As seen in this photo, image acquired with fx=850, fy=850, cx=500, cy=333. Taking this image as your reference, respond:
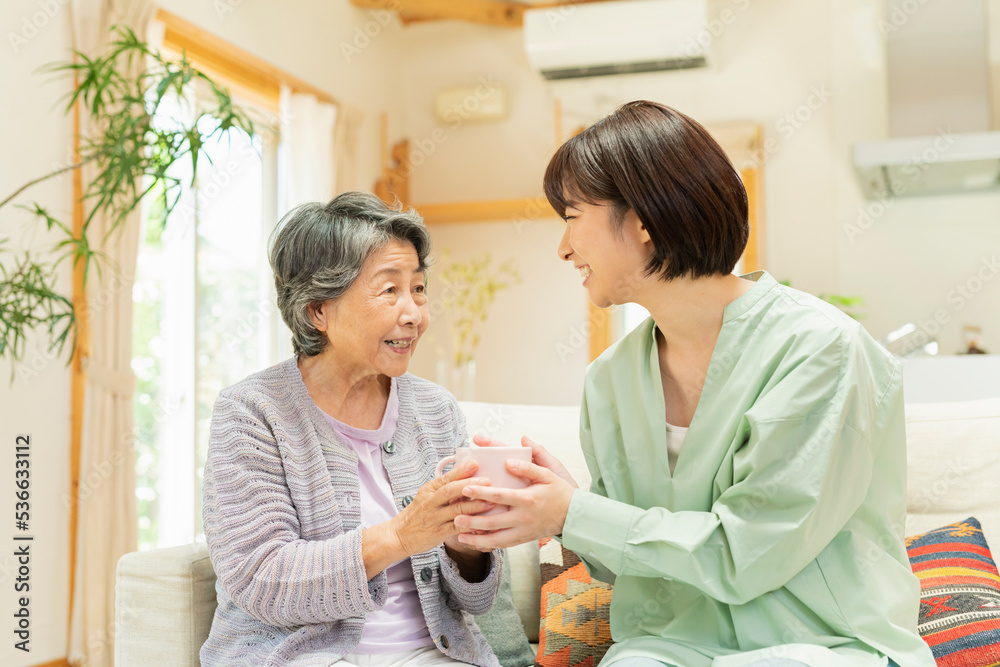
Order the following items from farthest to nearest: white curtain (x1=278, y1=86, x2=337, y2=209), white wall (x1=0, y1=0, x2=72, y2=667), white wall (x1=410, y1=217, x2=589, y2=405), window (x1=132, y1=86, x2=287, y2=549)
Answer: white wall (x1=410, y1=217, x2=589, y2=405) → white curtain (x1=278, y1=86, x2=337, y2=209) → window (x1=132, y1=86, x2=287, y2=549) → white wall (x1=0, y1=0, x2=72, y2=667)

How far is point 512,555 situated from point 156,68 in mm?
2466

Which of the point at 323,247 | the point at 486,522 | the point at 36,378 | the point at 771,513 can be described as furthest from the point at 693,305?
the point at 36,378

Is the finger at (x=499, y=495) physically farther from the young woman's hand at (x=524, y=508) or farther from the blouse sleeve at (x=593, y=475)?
the blouse sleeve at (x=593, y=475)

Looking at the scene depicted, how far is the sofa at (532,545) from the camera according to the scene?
148 cm

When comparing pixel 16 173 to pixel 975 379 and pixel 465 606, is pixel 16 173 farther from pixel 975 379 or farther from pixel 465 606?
pixel 975 379

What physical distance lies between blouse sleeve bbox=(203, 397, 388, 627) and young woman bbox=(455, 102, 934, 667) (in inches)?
8.8

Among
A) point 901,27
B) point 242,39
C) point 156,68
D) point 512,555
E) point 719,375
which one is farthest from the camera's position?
point 901,27

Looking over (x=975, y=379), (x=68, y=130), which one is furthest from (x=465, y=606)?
(x=68, y=130)

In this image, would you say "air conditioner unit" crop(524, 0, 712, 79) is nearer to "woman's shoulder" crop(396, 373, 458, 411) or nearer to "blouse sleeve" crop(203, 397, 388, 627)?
"woman's shoulder" crop(396, 373, 458, 411)

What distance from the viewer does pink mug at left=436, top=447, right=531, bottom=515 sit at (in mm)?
1154

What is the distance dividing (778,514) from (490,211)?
4330 millimetres

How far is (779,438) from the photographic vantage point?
3.64 ft

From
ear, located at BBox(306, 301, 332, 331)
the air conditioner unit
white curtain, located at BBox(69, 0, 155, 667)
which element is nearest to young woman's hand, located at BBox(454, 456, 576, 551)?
ear, located at BBox(306, 301, 332, 331)

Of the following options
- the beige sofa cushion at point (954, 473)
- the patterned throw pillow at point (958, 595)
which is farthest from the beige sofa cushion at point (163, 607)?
the beige sofa cushion at point (954, 473)
